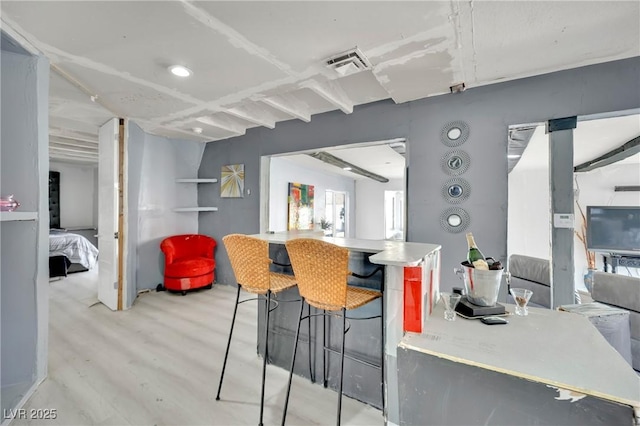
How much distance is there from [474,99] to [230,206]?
375 centimetres

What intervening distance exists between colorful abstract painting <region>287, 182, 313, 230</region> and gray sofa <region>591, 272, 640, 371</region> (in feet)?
16.4

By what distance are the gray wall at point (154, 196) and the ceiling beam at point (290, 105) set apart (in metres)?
2.10

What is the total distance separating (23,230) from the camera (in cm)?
191

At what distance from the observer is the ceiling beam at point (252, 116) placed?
10.9 feet

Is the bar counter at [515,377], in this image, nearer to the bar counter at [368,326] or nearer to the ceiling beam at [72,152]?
the bar counter at [368,326]

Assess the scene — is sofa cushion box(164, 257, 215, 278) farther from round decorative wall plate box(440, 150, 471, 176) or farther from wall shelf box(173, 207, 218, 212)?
round decorative wall plate box(440, 150, 471, 176)

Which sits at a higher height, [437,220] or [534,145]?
[534,145]

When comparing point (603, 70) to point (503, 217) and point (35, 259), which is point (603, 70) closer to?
point (503, 217)

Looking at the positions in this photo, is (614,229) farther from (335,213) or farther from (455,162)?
(335,213)

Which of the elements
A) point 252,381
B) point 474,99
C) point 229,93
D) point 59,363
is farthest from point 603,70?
point 59,363

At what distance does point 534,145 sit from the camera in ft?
12.0

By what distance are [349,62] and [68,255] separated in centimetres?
623

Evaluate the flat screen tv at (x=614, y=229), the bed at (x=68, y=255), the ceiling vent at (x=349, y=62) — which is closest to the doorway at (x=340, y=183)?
the ceiling vent at (x=349, y=62)

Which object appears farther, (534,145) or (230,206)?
(230,206)
